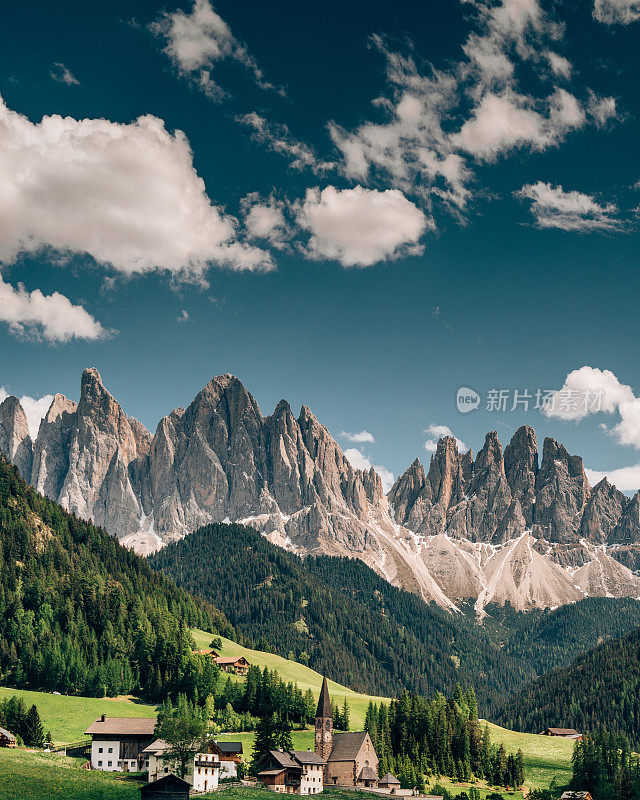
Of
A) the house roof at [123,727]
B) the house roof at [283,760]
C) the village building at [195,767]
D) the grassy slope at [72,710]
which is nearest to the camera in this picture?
the village building at [195,767]

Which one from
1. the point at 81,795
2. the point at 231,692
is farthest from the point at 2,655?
the point at 81,795

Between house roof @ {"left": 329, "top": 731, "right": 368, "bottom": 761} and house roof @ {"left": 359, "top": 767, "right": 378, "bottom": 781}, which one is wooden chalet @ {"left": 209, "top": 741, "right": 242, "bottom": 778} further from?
house roof @ {"left": 359, "top": 767, "right": 378, "bottom": 781}

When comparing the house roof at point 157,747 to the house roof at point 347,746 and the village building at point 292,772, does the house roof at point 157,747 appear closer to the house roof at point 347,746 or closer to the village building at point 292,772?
the village building at point 292,772

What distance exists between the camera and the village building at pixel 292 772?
107 meters

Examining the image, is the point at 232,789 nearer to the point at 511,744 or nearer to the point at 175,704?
the point at 175,704

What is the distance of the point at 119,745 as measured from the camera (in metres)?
111

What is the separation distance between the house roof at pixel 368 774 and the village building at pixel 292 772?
23.8 ft

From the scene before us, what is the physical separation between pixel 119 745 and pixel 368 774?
114 feet

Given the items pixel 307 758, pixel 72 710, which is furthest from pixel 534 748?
pixel 72 710

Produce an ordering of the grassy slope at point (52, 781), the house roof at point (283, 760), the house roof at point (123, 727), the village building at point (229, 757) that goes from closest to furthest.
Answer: the grassy slope at point (52, 781) < the village building at point (229, 757) < the house roof at point (283, 760) < the house roof at point (123, 727)

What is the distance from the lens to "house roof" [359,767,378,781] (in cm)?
12156

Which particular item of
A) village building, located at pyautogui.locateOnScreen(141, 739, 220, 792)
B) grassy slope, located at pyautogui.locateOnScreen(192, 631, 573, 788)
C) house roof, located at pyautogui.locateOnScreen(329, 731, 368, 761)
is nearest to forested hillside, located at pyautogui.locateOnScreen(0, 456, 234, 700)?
grassy slope, located at pyautogui.locateOnScreen(192, 631, 573, 788)

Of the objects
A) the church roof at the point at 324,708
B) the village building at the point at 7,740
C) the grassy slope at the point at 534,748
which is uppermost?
the church roof at the point at 324,708

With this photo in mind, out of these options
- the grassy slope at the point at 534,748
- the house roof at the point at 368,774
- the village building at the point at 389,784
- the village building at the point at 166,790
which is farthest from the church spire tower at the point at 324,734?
the village building at the point at 166,790
